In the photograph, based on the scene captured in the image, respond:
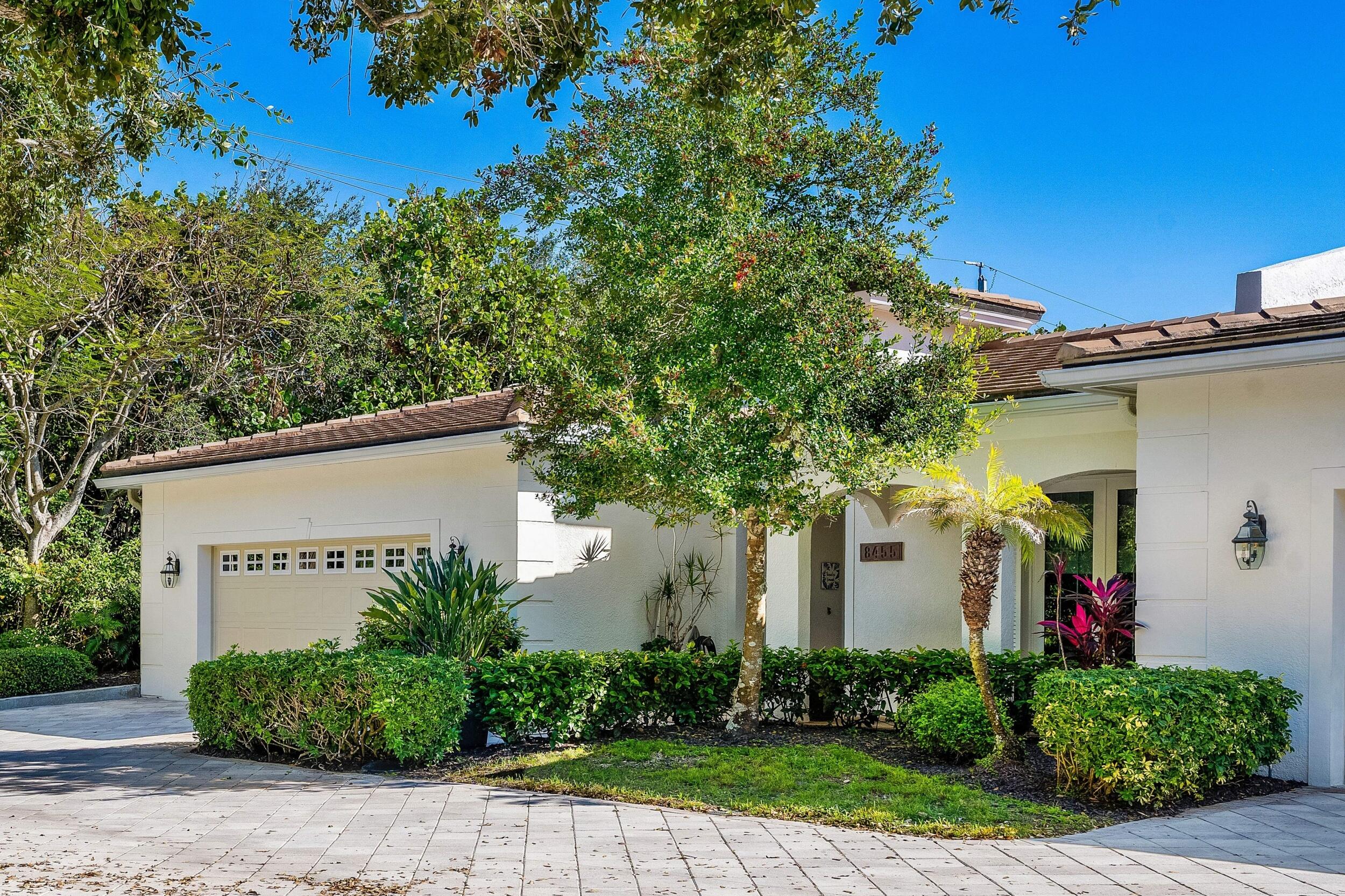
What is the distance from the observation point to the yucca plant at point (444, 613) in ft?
36.3

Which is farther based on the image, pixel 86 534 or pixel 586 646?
pixel 86 534

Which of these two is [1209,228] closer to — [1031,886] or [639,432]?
[639,432]

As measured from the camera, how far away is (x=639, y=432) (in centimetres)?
933

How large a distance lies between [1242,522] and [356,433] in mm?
10498

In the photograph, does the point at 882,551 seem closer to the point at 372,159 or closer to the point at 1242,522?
the point at 1242,522

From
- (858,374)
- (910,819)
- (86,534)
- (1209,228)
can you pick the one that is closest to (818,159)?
(858,374)

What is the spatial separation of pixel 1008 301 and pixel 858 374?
7808 mm

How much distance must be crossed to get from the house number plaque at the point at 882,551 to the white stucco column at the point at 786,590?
2.32 ft

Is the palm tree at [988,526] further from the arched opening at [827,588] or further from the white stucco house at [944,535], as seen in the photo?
the arched opening at [827,588]

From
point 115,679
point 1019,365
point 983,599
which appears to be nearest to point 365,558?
point 115,679

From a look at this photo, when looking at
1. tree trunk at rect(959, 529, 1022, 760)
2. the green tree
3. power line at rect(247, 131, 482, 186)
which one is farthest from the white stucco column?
power line at rect(247, 131, 482, 186)

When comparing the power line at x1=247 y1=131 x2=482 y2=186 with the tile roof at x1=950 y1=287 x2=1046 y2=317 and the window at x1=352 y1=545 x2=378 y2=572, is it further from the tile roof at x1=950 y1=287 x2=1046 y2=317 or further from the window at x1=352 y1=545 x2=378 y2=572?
the tile roof at x1=950 y1=287 x2=1046 y2=317

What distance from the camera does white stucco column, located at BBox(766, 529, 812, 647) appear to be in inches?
537

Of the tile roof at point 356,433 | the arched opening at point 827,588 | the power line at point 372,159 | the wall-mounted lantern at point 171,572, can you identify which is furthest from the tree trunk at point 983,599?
the power line at point 372,159
